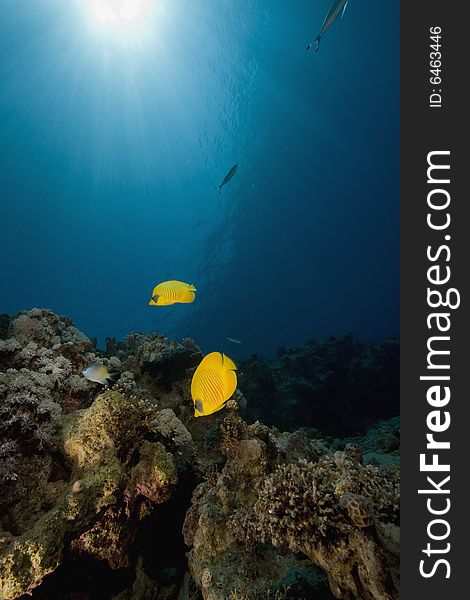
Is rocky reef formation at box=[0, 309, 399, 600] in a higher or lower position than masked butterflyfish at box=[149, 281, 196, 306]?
lower

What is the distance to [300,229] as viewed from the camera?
67250 millimetres

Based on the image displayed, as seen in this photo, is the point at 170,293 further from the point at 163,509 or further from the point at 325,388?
the point at 325,388

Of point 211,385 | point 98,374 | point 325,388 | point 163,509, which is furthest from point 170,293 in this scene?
point 325,388

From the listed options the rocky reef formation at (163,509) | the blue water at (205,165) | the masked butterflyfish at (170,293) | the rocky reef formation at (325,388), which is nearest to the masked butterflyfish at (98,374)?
the rocky reef formation at (163,509)

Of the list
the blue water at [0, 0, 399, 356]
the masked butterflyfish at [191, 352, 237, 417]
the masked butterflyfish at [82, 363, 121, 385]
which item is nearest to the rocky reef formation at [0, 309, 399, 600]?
the masked butterflyfish at [82, 363, 121, 385]

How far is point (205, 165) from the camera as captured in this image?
166 ft

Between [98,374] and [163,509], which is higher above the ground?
[98,374]

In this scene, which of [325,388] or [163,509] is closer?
[163,509]

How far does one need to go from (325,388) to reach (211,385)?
11.9 metres

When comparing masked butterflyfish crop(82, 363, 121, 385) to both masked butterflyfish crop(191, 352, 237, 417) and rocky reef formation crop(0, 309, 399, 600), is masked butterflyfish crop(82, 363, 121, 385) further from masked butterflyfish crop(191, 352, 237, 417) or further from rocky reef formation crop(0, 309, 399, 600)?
masked butterflyfish crop(191, 352, 237, 417)

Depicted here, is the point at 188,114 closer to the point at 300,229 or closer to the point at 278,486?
the point at 300,229

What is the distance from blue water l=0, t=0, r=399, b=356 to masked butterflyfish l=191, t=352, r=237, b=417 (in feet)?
122

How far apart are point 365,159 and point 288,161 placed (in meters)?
13.9

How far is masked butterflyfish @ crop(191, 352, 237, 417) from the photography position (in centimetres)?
199
